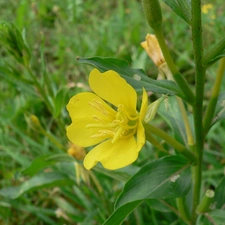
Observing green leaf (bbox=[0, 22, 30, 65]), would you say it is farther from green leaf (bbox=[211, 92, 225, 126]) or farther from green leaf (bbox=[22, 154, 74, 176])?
green leaf (bbox=[211, 92, 225, 126])

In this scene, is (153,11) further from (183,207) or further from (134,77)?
(183,207)

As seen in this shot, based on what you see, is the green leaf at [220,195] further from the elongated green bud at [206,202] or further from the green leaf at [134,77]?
the green leaf at [134,77]

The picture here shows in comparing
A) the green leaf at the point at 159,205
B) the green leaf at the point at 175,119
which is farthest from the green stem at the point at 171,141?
the green leaf at the point at 159,205

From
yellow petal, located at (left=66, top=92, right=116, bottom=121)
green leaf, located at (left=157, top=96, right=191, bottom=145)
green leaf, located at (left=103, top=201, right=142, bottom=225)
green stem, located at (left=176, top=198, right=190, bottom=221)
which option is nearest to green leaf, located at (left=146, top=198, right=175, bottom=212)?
green stem, located at (left=176, top=198, right=190, bottom=221)

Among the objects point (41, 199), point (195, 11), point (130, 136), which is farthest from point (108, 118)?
point (41, 199)

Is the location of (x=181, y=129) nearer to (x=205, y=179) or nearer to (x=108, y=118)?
(x=108, y=118)
